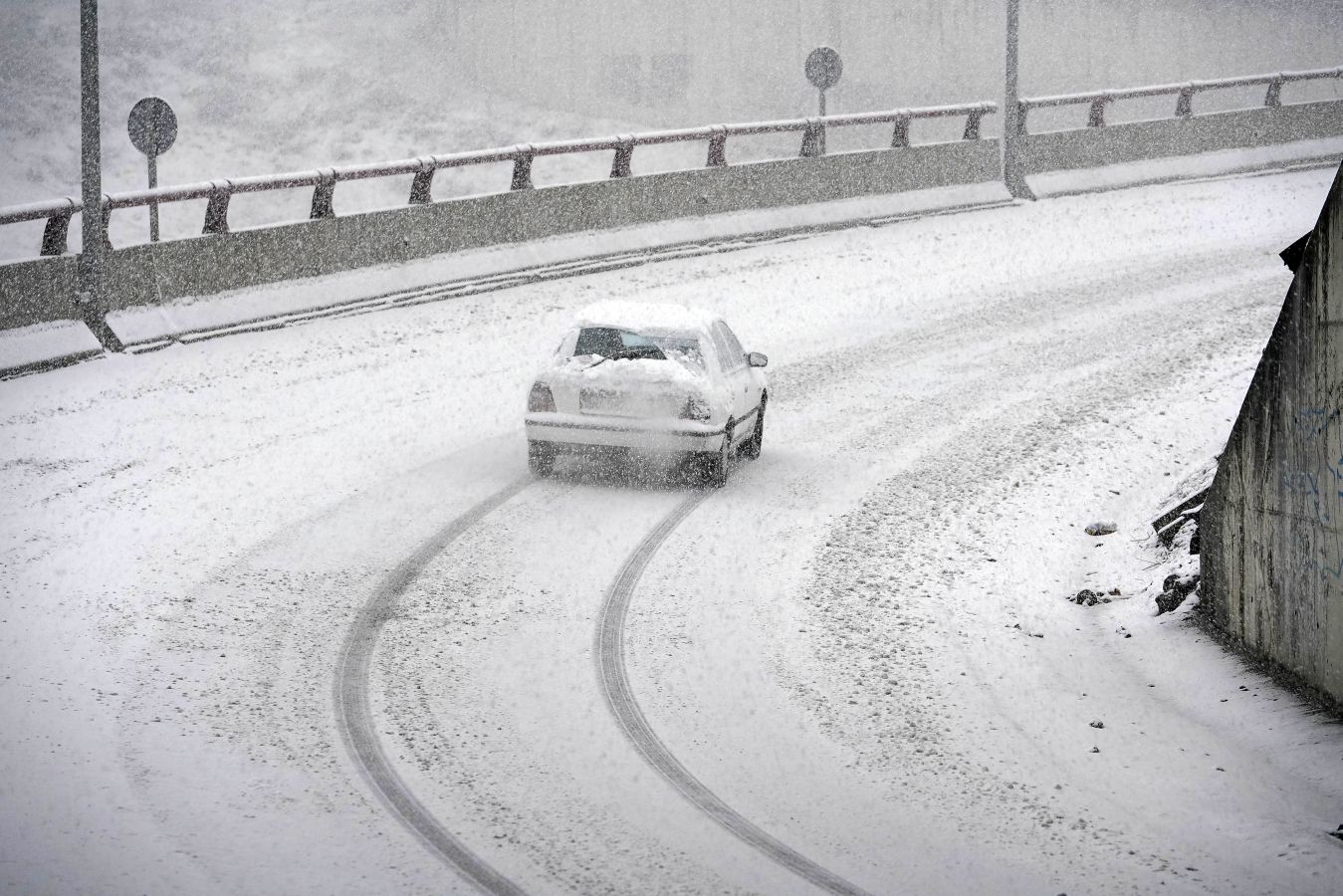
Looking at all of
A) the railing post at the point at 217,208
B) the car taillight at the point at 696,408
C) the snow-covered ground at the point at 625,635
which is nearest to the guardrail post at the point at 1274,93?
the snow-covered ground at the point at 625,635

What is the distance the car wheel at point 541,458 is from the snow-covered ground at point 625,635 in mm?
156

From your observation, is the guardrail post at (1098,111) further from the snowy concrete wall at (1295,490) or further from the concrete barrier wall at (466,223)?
the snowy concrete wall at (1295,490)

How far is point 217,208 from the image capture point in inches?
730

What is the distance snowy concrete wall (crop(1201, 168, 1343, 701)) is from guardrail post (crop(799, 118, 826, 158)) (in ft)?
52.5

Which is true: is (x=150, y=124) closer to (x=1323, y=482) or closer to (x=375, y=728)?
(x=375, y=728)

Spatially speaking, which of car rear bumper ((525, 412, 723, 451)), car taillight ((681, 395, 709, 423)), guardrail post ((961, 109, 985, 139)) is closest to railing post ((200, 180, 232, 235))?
car rear bumper ((525, 412, 723, 451))

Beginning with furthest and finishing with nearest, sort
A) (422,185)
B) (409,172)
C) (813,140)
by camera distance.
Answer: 1. (813,140)
2. (409,172)
3. (422,185)

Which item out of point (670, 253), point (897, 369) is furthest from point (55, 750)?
point (670, 253)

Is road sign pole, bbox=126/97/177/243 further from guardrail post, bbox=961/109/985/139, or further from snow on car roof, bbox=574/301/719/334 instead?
guardrail post, bbox=961/109/985/139

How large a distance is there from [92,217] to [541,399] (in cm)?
698

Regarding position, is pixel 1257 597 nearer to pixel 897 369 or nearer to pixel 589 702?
pixel 589 702

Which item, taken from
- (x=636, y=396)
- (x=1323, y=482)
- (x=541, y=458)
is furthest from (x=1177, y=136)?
(x=1323, y=482)

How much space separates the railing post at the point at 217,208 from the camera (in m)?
18.4

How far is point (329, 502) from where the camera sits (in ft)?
40.3
